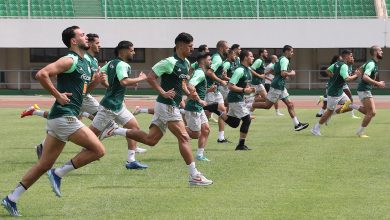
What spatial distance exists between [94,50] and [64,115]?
5.44m

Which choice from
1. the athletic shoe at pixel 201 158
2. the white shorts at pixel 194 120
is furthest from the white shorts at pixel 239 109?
the white shorts at pixel 194 120

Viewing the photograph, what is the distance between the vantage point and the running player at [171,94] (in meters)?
13.5

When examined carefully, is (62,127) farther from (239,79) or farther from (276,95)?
(276,95)

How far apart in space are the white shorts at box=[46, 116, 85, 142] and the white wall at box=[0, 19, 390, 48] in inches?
1557

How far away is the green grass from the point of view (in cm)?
1098

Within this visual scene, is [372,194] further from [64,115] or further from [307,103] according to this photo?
[307,103]

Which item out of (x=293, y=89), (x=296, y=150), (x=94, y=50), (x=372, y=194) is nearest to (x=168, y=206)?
(x=372, y=194)

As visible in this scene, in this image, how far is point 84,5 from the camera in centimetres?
5253

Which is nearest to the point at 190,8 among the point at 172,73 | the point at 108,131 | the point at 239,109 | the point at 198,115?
the point at 239,109

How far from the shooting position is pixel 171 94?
13531mm

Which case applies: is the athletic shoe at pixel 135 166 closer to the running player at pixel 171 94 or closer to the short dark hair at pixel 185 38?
the running player at pixel 171 94

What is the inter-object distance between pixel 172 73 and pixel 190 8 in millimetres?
39086

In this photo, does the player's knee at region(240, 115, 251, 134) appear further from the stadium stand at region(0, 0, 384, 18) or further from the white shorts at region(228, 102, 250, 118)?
the stadium stand at region(0, 0, 384, 18)

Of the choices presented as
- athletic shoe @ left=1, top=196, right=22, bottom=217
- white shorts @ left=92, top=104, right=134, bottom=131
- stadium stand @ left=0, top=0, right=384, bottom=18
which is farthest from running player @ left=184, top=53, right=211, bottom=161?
stadium stand @ left=0, top=0, right=384, bottom=18
